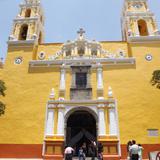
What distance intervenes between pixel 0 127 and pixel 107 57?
335 inches

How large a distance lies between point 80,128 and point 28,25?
31.5 ft

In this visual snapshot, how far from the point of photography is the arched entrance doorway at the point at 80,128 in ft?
49.5

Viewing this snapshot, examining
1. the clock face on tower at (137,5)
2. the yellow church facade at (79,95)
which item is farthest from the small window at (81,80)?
the clock face on tower at (137,5)

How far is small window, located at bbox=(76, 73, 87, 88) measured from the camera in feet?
51.9

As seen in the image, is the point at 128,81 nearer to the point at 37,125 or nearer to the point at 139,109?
the point at 139,109

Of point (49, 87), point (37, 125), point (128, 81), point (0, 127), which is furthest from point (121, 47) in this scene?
point (0, 127)

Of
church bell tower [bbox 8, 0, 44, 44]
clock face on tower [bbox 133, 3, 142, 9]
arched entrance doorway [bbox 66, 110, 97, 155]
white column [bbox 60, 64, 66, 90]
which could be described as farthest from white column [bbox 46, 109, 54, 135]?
clock face on tower [bbox 133, 3, 142, 9]

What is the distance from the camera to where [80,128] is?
15812 mm

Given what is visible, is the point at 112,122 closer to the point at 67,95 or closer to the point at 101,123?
the point at 101,123

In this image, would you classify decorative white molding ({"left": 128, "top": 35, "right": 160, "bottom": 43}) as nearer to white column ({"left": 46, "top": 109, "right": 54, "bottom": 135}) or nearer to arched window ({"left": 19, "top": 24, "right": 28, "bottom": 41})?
white column ({"left": 46, "top": 109, "right": 54, "bottom": 135})

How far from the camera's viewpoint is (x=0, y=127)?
14.6m

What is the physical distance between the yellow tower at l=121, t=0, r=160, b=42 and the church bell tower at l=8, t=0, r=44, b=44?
7351 millimetres

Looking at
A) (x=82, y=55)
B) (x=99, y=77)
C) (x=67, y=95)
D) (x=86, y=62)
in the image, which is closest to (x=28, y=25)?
(x=82, y=55)

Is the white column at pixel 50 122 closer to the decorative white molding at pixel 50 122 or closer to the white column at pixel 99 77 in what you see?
the decorative white molding at pixel 50 122
